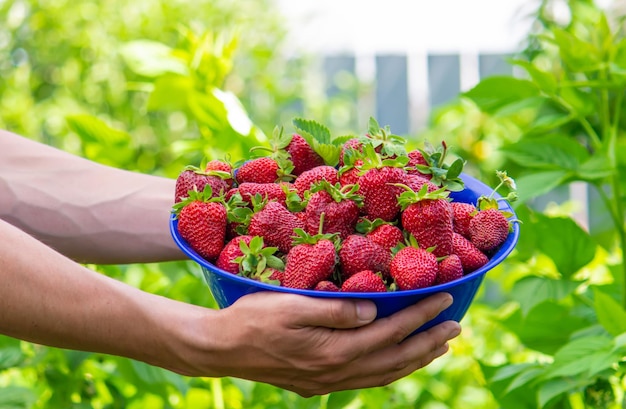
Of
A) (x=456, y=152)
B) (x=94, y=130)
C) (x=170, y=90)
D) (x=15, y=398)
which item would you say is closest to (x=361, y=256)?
(x=15, y=398)

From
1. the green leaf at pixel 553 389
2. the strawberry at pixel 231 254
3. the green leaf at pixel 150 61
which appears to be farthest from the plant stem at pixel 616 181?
the green leaf at pixel 150 61

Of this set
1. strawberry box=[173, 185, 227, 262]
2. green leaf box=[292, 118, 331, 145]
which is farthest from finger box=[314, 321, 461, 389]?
green leaf box=[292, 118, 331, 145]

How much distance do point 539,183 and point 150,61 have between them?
84cm

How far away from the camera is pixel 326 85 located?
14.9 ft

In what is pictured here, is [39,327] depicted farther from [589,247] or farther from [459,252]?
[589,247]

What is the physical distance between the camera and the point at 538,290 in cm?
160

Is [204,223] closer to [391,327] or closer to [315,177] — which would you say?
[315,177]

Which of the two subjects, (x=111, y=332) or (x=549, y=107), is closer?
(x=111, y=332)

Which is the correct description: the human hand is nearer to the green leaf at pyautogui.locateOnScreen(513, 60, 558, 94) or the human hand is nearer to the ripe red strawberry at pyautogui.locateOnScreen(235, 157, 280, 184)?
the ripe red strawberry at pyautogui.locateOnScreen(235, 157, 280, 184)

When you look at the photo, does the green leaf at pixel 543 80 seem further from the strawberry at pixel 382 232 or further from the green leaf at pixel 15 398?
the green leaf at pixel 15 398

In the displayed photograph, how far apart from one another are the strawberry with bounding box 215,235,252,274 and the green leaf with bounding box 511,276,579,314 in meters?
0.61

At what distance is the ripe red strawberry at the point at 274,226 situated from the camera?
3.79 feet

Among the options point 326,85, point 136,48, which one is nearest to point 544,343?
point 136,48

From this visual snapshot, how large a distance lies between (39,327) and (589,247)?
0.96m
